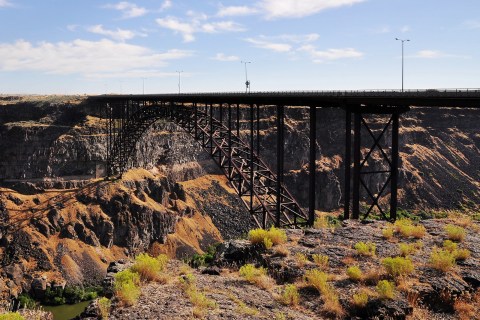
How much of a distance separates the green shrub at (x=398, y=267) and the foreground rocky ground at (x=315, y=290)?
0.63 ft

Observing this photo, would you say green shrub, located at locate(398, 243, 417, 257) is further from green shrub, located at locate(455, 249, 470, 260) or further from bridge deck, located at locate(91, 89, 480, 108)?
bridge deck, located at locate(91, 89, 480, 108)

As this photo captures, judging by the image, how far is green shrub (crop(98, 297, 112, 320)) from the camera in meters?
12.1

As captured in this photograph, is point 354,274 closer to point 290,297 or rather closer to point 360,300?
point 360,300

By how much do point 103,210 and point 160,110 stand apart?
1820 centimetres

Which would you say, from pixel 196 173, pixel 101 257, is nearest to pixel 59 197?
pixel 101 257

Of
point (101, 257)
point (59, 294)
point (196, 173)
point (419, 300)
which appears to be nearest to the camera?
point (419, 300)

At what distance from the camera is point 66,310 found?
45.4 metres

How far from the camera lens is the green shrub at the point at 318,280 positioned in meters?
13.8

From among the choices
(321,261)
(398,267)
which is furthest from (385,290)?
(321,261)

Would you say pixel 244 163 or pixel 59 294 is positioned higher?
pixel 244 163

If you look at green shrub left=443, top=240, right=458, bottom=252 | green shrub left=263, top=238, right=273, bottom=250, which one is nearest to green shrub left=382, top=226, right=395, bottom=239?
green shrub left=443, top=240, right=458, bottom=252

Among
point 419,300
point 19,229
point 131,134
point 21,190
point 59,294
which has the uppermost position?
point 131,134

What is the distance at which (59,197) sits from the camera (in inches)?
2306

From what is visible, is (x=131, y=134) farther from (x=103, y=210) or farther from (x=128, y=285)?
(x=128, y=285)
